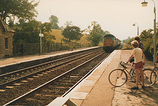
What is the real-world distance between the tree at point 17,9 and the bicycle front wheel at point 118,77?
32381 millimetres

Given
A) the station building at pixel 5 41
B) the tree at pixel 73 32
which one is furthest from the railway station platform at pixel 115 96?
the tree at pixel 73 32

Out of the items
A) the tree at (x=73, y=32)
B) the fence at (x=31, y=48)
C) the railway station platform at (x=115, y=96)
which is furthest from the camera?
the tree at (x=73, y=32)

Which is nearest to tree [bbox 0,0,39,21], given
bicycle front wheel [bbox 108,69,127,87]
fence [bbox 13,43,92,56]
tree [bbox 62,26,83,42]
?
fence [bbox 13,43,92,56]

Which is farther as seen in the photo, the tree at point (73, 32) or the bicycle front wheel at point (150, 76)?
the tree at point (73, 32)

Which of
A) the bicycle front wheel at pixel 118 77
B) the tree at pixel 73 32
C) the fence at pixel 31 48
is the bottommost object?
the bicycle front wheel at pixel 118 77

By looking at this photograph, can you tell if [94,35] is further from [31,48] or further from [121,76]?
[121,76]

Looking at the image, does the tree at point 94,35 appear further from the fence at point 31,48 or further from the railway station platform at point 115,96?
the railway station platform at point 115,96

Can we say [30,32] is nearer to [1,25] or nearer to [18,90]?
[1,25]

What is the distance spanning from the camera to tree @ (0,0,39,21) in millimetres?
32906

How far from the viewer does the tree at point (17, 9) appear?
3291cm

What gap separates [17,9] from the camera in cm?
3481

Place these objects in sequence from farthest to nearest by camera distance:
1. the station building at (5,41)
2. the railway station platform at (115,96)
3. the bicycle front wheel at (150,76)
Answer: the station building at (5,41), the bicycle front wheel at (150,76), the railway station platform at (115,96)

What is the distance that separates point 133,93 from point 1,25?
21598mm

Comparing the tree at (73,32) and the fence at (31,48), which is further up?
the tree at (73,32)
